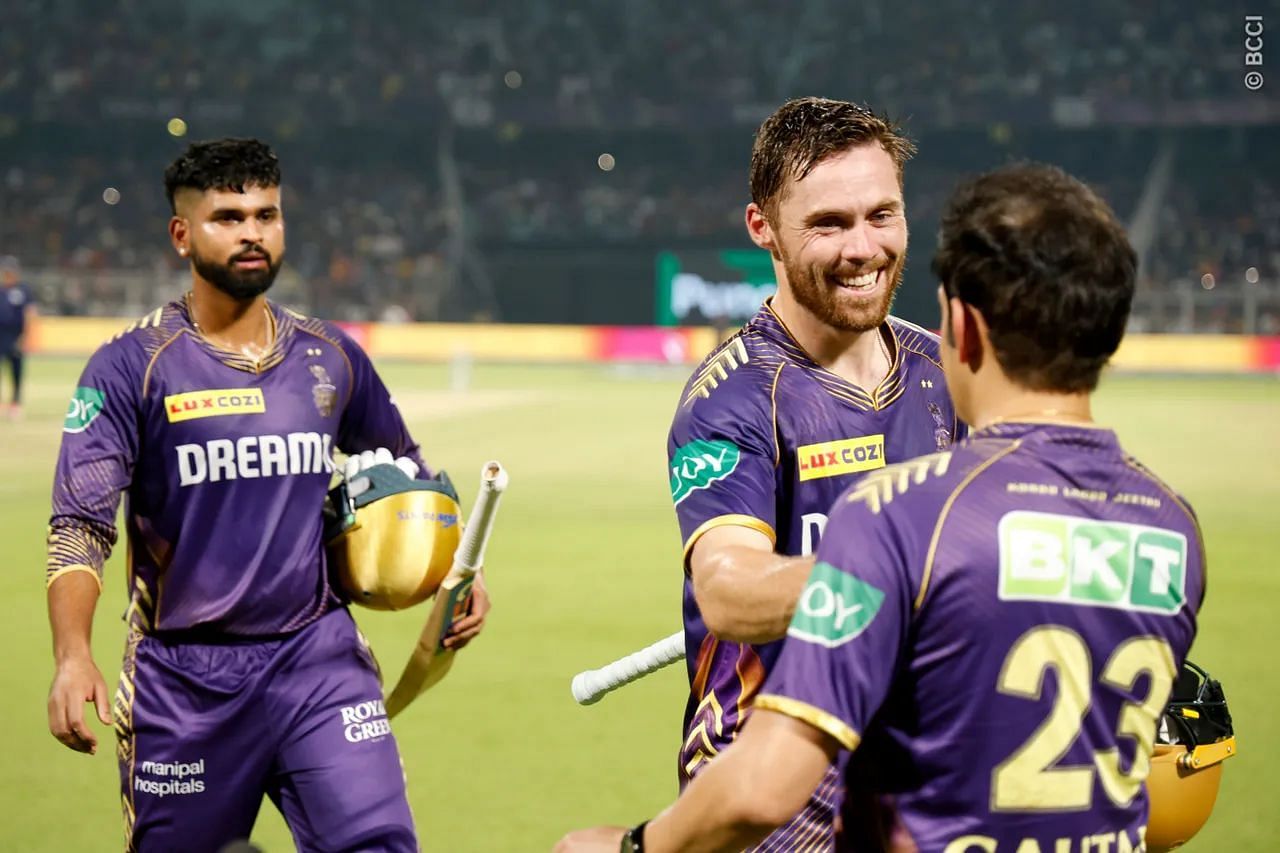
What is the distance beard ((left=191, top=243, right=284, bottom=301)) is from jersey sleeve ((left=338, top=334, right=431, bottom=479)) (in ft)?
1.18

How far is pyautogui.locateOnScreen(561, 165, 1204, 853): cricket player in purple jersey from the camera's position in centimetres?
206

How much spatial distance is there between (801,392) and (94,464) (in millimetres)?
2136

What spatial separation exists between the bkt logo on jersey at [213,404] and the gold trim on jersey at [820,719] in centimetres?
287

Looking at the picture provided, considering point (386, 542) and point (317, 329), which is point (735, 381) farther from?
point (317, 329)

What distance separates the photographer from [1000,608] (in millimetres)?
2068

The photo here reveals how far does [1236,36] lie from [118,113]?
31381 millimetres

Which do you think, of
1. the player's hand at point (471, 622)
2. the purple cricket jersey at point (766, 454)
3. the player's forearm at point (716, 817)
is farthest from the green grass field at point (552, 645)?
the player's forearm at point (716, 817)

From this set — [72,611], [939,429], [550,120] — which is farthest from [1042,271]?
[550,120]

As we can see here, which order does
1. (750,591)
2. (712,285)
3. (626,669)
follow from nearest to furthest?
(750,591), (626,669), (712,285)

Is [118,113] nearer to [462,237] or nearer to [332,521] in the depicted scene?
[462,237]

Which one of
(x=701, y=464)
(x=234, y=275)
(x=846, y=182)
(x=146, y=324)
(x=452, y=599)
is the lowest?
(x=452, y=599)

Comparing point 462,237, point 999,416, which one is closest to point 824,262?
point 999,416

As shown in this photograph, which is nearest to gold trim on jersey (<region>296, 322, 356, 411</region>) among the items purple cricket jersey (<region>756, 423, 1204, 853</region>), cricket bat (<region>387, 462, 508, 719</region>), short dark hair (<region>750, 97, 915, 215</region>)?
cricket bat (<region>387, 462, 508, 719</region>)

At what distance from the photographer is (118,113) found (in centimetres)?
4309
